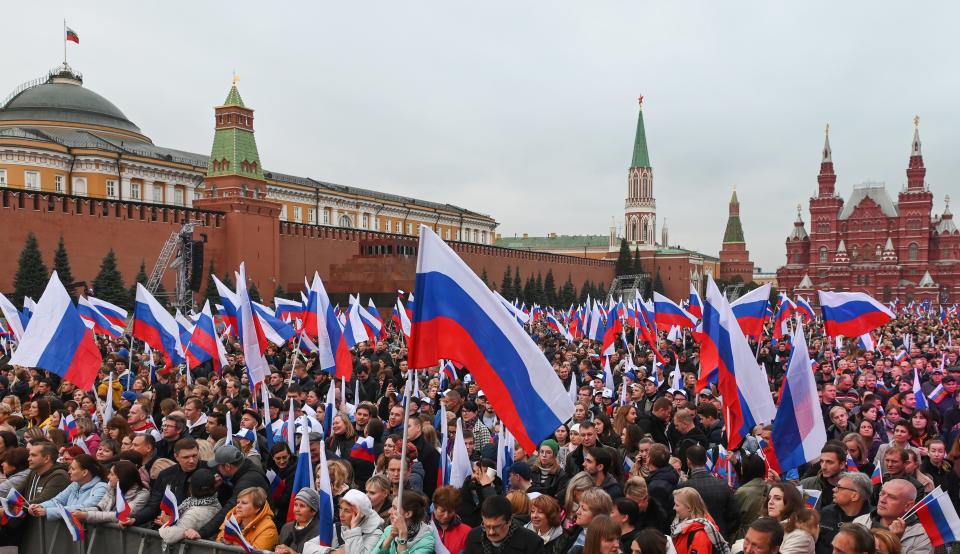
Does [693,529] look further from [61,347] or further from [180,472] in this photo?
[61,347]

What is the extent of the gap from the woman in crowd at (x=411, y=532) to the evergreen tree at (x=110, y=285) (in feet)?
106

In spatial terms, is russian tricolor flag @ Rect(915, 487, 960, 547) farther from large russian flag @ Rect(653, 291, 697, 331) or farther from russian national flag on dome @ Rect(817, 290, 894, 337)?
large russian flag @ Rect(653, 291, 697, 331)

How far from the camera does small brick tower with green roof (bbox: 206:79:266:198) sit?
4447 cm

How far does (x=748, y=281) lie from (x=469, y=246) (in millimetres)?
66737

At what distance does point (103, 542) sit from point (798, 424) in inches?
194

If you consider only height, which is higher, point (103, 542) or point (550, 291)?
point (550, 291)

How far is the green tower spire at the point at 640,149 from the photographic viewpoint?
123 m

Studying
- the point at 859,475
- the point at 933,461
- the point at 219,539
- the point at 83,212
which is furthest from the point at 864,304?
the point at 83,212

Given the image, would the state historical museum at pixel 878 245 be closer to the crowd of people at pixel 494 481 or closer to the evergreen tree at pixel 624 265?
the evergreen tree at pixel 624 265

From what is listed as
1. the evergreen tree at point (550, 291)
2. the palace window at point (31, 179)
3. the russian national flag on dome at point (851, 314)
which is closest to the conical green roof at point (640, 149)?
the evergreen tree at point (550, 291)

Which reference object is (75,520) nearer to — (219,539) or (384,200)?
(219,539)

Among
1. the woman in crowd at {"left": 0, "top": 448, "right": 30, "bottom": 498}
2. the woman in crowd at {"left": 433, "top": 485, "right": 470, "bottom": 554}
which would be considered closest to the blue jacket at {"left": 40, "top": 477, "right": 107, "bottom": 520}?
the woman in crowd at {"left": 0, "top": 448, "right": 30, "bottom": 498}

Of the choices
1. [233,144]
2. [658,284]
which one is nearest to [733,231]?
[658,284]

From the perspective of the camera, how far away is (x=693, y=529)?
14.2 feet
